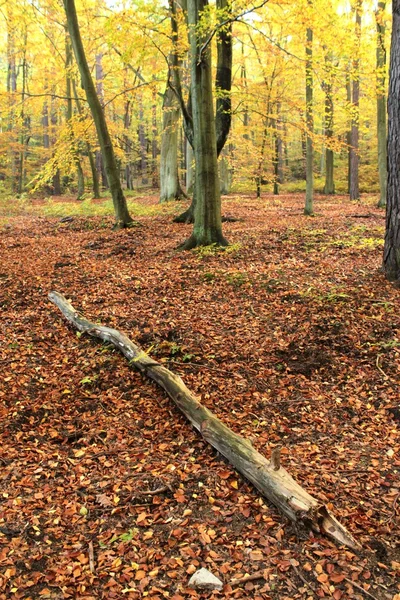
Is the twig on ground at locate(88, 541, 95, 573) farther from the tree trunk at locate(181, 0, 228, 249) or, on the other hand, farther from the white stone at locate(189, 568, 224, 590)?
the tree trunk at locate(181, 0, 228, 249)

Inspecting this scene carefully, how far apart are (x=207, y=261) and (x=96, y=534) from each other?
6132 millimetres

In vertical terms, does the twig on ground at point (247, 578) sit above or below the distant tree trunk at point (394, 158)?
below

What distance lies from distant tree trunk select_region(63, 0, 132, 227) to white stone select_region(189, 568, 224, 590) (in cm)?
1110

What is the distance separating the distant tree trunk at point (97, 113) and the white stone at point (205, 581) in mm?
11104

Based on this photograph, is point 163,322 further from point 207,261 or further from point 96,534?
point 96,534

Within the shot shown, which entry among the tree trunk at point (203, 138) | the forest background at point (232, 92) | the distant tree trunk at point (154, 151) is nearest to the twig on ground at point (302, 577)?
the tree trunk at point (203, 138)

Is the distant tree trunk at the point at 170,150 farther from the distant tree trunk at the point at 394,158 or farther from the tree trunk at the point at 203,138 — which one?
the distant tree trunk at the point at 394,158

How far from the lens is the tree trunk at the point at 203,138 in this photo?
8.52 meters

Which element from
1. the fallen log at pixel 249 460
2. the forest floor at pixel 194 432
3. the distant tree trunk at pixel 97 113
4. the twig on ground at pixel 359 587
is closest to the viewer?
the twig on ground at pixel 359 587

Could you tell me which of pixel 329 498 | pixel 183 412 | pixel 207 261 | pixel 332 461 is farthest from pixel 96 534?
pixel 207 261

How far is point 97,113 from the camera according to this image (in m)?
11.9

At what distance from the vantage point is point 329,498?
122 inches

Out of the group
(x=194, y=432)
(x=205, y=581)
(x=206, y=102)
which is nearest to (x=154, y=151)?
(x=206, y=102)

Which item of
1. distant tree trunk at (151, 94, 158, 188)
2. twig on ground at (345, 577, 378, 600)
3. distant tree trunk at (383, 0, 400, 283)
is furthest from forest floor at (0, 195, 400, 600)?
distant tree trunk at (151, 94, 158, 188)
